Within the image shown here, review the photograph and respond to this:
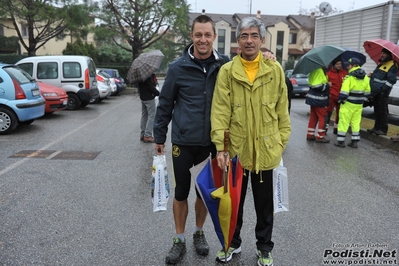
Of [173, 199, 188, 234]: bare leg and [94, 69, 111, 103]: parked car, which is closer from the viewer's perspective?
[173, 199, 188, 234]: bare leg

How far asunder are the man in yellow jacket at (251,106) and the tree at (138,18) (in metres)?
21.8

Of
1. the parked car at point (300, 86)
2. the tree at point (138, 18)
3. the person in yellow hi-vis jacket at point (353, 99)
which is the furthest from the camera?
the tree at point (138, 18)

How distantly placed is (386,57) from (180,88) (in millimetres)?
6493

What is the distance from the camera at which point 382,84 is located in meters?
8.14

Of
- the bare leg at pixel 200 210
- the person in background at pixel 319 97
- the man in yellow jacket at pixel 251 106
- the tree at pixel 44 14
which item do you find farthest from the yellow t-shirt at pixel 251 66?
the tree at pixel 44 14

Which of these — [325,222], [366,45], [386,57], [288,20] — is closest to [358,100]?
[386,57]

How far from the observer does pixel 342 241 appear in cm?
367

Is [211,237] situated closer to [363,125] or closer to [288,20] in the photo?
[363,125]

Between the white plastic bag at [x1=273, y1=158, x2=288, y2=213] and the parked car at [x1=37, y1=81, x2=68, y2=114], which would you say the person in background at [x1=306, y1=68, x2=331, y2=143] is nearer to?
the white plastic bag at [x1=273, y1=158, x2=288, y2=213]

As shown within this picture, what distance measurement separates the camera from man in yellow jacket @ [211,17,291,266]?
9.66ft

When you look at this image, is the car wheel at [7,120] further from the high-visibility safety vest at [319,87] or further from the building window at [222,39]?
the building window at [222,39]

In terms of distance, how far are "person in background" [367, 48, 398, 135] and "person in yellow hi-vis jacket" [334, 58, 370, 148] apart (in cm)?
63

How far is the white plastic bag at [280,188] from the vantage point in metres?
3.23

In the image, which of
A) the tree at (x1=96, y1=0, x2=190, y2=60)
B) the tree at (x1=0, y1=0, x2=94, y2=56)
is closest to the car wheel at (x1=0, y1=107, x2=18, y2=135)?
the tree at (x1=0, y1=0, x2=94, y2=56)
